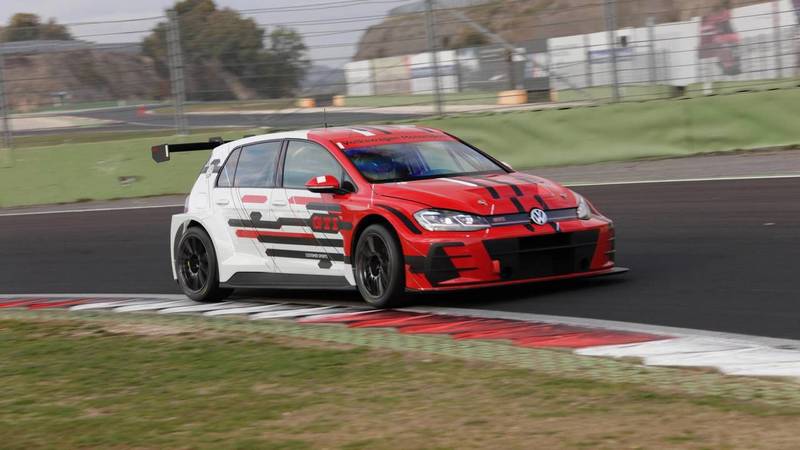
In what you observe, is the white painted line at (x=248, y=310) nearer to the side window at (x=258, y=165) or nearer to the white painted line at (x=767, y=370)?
the side window at (x=258, y=165)

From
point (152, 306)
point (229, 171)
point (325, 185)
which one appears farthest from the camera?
point (229, 171)

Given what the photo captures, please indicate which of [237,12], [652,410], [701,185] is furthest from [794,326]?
[237,12]

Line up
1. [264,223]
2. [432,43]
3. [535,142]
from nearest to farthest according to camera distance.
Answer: [264,223] < [535,142] < [432,43]

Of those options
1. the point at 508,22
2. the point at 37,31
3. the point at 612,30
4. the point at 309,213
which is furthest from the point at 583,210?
the point at 37,31

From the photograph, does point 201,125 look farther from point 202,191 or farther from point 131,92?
point 202,191

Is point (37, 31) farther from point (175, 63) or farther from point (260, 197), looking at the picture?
point (260, 197)

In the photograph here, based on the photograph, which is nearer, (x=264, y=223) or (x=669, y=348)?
(x=669, y=348)

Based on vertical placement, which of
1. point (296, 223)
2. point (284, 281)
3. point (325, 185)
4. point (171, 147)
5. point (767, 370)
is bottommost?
point (767, 370)

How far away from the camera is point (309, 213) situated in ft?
32.5

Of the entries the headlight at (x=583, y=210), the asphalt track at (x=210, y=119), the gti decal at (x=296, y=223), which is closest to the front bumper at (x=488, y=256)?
the headlight at (x=583, y=210)

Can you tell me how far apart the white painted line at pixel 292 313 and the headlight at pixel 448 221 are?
104 cm

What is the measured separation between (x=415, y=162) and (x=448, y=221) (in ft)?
3.33

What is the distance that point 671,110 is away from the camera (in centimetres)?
1739

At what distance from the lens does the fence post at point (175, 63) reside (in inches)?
757
